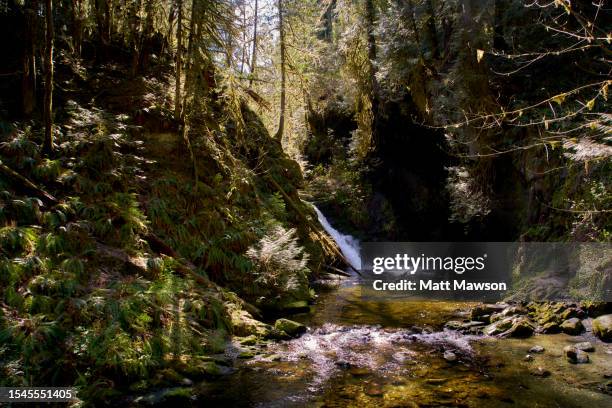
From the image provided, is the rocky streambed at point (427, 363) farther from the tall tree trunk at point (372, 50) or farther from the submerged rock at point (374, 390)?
the tall tree trunk at point (372, 50)

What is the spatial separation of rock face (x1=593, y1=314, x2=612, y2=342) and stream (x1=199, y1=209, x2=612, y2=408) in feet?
0.47

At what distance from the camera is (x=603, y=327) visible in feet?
23.5

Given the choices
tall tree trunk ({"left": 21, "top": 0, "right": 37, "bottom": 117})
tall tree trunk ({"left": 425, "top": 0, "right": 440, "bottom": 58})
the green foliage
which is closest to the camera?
tall tree trunk ({"left": 21, "top": 0, "right": 37, "bottom": 117})

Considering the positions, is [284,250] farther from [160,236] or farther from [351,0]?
[351,0]

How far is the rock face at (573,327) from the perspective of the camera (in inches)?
299

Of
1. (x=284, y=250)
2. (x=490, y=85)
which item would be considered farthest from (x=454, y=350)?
(x=490, y=85)

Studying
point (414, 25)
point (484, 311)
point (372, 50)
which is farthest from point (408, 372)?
point (372, 50)

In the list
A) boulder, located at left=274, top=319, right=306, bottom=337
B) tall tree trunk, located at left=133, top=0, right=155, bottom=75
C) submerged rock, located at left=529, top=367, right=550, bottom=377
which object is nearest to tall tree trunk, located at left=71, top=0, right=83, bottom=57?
tall tree trunk, located at left=133, top=0, right=155, bottom=75

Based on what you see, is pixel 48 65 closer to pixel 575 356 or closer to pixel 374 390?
pixel 374 390

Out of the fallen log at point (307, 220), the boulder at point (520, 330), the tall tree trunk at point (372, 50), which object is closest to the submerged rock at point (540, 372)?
the boulder at point (520, 330)

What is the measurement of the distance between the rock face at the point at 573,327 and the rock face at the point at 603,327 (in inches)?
10.3

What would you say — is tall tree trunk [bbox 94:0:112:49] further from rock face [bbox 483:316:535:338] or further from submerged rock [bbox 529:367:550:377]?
submerged rock [bbox 529:367:550:377]

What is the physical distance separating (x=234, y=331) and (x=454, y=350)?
12.8 feet

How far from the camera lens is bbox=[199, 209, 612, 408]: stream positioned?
5355 millimetres
